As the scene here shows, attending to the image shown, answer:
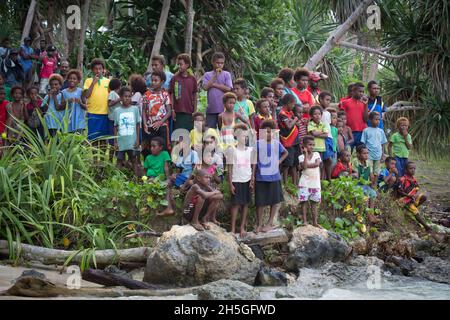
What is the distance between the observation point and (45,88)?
552 inches

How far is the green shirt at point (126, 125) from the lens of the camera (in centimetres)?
1076

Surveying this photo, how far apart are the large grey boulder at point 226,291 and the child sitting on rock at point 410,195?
4.51m

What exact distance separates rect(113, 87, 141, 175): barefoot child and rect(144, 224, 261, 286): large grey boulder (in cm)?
159

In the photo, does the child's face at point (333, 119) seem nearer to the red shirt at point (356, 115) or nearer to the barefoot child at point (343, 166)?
the barefoot child at point (343, 166)

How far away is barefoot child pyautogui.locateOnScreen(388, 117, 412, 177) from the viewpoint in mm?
12672

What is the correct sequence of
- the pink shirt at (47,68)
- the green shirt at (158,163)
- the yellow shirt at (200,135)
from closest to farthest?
the yellow shirt at (200,135)
the green shirt at (158,163)
the pink shirt at (47,68)

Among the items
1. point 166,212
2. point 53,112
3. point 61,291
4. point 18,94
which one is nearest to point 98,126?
point 53,112

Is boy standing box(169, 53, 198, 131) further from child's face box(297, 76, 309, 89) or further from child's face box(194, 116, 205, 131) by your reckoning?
child's face box(297, 76, 309, 89)

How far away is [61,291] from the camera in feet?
28.5

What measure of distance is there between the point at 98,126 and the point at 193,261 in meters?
2.68

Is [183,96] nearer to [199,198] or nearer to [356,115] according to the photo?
[199,198]

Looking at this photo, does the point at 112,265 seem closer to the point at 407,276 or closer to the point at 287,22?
the point at 407,276

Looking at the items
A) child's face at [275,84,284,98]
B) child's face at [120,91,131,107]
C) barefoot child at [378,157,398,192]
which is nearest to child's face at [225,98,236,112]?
child's face at [275,84,284,98]

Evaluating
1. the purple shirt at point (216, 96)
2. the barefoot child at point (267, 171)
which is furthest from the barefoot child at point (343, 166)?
the purple shirt at point (216, 96)
